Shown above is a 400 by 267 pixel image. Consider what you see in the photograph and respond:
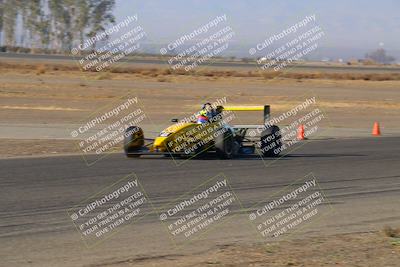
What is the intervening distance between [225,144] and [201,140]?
55cm

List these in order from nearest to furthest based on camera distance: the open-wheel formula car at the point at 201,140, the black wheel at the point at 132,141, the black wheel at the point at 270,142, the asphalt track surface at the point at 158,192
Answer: the asphalt track surface at the point at 158,192 → the open-wheel formula car at the point at 201,140 → the black wheel at the point at 132,141 → the black wheel at the point at 270,142

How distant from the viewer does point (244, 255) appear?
29.2ft

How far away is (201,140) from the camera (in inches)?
718

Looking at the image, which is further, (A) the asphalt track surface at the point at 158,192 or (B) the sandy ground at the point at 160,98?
(B) the sandy ground at the point at 160,98

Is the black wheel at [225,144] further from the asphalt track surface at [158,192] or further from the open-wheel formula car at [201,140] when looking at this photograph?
the asphalt track surface at [158,192]

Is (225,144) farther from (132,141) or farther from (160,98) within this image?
(160,98)

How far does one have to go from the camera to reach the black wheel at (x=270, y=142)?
750 inches

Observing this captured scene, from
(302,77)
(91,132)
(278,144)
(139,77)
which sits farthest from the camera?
(302,77)

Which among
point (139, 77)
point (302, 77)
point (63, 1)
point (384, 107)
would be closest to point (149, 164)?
point (384, 107)

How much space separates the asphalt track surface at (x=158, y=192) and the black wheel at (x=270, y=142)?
0.98ft

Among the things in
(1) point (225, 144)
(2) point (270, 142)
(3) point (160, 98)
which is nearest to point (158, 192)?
(1) point (225, 144)


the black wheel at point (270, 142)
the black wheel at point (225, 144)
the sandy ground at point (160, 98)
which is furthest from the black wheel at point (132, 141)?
the black wheel at point (270, 142)

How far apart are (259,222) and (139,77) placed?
1757 inches

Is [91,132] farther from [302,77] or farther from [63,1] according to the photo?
[63,1]
